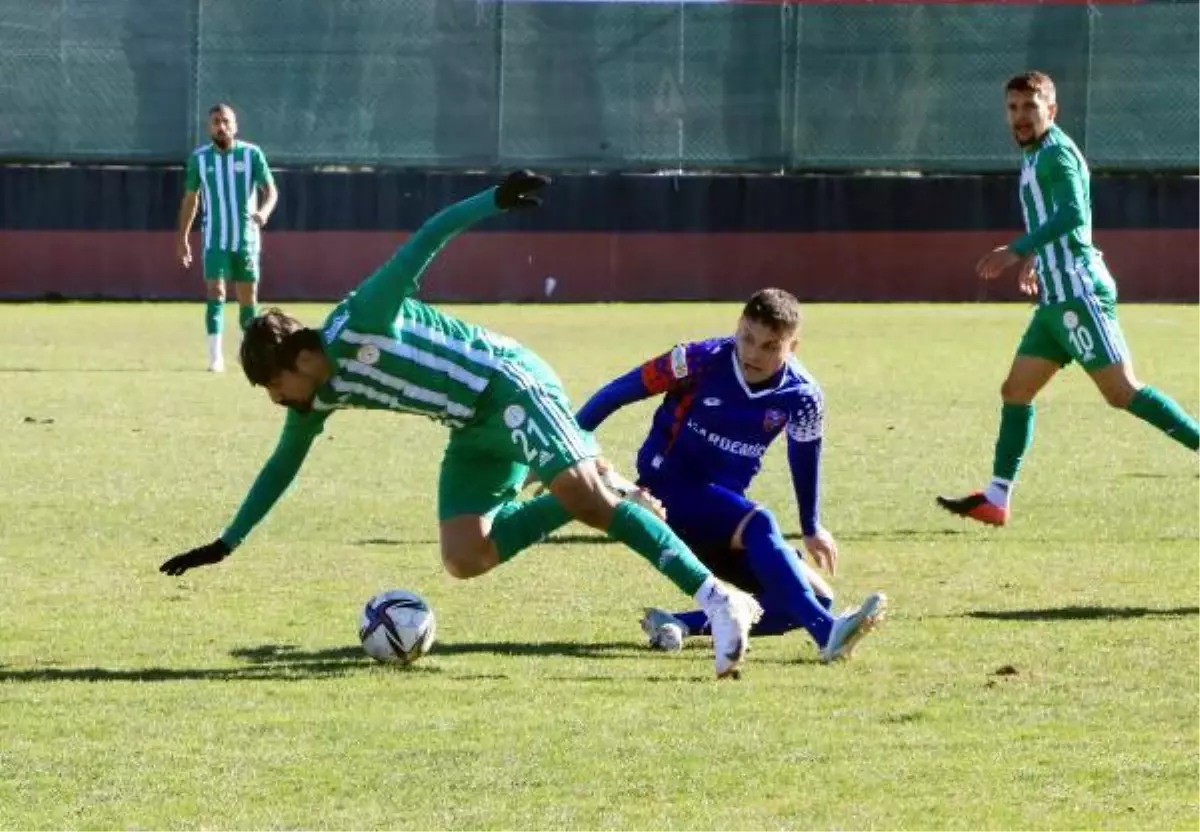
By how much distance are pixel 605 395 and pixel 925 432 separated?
6879mm

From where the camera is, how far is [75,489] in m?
12.0

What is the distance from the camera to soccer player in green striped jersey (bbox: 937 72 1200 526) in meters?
10.6

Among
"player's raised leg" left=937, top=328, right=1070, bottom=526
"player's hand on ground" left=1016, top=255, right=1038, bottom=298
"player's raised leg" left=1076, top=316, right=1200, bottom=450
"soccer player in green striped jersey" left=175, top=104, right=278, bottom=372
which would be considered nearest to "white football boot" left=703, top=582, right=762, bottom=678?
"player's raised leg" left=937, top=328, right=1070, bottom=526

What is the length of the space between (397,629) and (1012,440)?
14.7 ft

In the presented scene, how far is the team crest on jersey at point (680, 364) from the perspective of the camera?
8.08 m

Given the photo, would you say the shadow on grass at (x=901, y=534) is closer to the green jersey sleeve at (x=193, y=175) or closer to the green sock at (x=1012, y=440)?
the green sock at (x=1012, y=440)

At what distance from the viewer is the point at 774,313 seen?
7656 mm

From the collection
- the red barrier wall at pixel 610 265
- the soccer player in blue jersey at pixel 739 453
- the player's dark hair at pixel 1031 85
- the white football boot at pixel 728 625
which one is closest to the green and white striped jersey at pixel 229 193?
the red barrier wall at pixel 610 265

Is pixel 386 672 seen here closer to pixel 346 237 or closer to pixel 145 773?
pixel 145 773

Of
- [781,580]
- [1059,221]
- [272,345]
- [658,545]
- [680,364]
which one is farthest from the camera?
[1059,221]

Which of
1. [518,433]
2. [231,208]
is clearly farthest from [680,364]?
[231,208]

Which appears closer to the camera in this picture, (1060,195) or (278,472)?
(278,472)

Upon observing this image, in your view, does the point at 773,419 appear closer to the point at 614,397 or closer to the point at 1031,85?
the point at 614,397

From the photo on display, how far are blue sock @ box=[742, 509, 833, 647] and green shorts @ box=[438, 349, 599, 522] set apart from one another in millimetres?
590
